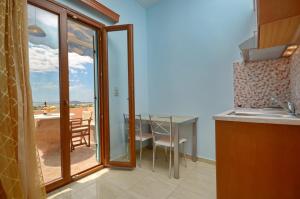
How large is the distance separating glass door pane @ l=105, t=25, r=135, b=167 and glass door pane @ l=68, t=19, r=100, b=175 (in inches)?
8.5

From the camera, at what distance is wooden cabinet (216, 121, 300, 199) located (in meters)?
1.18

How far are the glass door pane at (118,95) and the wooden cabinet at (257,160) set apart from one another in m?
1.43

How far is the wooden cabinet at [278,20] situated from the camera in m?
1.10

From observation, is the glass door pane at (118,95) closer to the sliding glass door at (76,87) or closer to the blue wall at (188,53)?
the sliding glass door at (76,87)

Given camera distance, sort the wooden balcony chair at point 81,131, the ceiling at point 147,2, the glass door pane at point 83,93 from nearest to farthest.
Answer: the glass door pane at point 83,93
the ceiling at point 147,2
the wooden balcony chair at point 81,131

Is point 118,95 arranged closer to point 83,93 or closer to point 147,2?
point 83,93

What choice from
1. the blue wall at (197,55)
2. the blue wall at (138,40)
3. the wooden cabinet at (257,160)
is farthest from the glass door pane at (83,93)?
the wooden cabinet at (257,160)

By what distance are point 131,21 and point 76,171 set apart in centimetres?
265

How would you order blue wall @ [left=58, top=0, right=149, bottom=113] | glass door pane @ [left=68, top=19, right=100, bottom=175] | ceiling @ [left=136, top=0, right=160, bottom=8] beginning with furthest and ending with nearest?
ceiling @ [left=136, top=0, right=160, bottom=8] < blue wall @ [left=58, top=0, right=149, bottom=113] < glass door pane @ [left=68, top=19, right=100, bottom=175]

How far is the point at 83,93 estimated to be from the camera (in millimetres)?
3074

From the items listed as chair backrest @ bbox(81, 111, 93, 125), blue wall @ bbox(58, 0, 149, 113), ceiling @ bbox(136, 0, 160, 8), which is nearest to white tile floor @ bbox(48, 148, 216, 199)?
blue wall @ bbox(58, 0, 149, 113)

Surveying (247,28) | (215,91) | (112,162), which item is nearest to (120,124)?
(112,162)

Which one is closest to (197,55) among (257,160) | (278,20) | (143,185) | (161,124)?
(161,124)

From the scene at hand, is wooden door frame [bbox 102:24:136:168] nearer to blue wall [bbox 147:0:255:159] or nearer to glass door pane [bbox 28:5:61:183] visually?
glass door pane [bbox 28:5:61:183]
